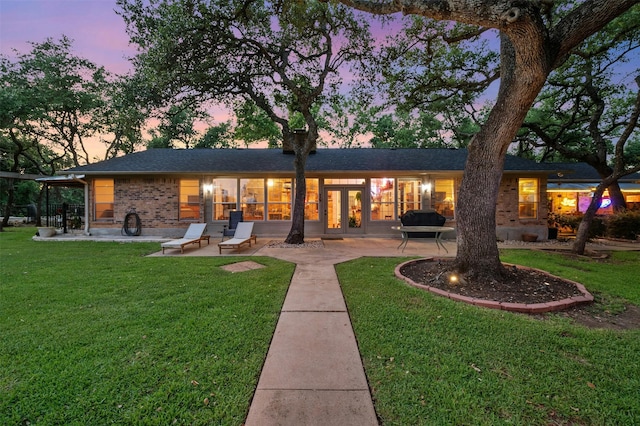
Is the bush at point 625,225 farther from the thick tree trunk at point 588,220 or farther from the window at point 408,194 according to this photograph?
the window at point 408,194

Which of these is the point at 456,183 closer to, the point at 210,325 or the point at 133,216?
the point at 210,325

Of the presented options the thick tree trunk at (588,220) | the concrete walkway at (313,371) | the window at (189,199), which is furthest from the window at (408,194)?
the window at (189,199)

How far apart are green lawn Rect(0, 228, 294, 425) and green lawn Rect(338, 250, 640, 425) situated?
1.13 meters

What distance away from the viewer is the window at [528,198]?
444 inches

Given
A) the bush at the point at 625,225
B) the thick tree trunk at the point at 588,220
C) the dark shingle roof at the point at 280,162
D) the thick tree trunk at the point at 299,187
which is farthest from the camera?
the dark shingle roof at the point at 280,162

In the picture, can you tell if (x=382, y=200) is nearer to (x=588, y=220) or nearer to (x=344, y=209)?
(x=344, y=209)

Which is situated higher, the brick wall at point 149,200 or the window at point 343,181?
the window at point 343,181

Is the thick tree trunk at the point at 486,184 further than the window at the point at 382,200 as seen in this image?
No

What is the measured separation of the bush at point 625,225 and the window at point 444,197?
5.91 m

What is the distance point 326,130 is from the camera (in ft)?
82.8

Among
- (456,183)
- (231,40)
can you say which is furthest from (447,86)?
(231,40)

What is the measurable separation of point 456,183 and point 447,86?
3949mm

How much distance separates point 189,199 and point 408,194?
9582 mm

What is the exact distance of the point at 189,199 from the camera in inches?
460
